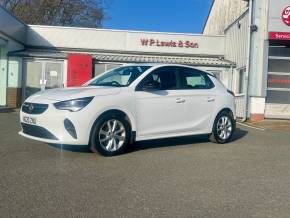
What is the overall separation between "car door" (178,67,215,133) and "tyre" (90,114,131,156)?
1536 millimetres

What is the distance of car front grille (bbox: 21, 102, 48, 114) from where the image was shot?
712cm

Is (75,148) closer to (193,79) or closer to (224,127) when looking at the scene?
(193,79)

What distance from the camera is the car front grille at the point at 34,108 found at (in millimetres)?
7117

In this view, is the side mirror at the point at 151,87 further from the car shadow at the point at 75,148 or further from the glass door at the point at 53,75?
the glass door at the point at 53,75

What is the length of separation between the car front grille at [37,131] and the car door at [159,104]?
162 centimetres

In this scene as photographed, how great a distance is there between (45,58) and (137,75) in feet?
52.6

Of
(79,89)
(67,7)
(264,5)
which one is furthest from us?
(67,7)

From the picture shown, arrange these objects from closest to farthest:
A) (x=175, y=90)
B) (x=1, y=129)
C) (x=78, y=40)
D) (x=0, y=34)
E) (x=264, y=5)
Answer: (x=175, y=90) → (x=1, y=129) → (x=264, y=5) → (x=0, y=34) → (x=78, y=40)

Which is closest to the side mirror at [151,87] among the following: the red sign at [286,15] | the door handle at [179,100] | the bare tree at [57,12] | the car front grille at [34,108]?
the door handle at [179,100]

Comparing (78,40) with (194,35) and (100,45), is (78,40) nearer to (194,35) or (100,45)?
(100,45)

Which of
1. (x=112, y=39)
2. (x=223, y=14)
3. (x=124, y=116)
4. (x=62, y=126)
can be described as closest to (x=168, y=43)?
(x=112, y=39)

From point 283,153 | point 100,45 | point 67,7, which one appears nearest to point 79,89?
point 283,153

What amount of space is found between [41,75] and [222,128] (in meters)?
15.6

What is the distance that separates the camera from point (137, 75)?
8031 millimetres
